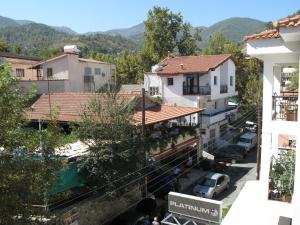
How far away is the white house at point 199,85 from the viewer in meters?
38.5

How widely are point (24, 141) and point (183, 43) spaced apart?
51973mm

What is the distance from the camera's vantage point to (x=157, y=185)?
86.0 ft

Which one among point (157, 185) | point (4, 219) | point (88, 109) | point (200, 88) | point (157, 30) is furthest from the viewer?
point (157, 30)

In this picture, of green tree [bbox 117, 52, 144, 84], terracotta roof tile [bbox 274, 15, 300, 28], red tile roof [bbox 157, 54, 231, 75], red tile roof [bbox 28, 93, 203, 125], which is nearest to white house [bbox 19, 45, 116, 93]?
red tile roof [bbox 157, 54, 231, 75]

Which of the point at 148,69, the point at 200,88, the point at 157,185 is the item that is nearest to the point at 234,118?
the point at 200,88

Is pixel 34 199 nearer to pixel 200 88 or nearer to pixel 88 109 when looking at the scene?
pixel 88 109

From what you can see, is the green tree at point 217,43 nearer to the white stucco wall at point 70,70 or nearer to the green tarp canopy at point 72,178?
the white stucco wall at point 70,70

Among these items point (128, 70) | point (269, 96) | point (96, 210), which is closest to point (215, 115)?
point (96, 210)

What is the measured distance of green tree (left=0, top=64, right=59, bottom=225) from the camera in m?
8.23

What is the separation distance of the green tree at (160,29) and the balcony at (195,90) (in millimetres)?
16599

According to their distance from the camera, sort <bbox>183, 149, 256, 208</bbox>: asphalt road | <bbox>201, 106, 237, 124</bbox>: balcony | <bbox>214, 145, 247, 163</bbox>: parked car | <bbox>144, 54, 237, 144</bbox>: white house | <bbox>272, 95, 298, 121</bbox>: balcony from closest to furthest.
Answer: <bbox>272, 95, 298, 121</bbox>: balcony, <bbox>183, 149, 256, 208</bbox>: asphalt road, <bbox>214, 145, 247, 163</bbox>: parked car, <bbox>201, 106, 237, 124</bbox>: balcony, <bbox>144, 54, 237, 144</bbox>: white house

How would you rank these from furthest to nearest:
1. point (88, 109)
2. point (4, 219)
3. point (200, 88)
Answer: point (200, 88)
point (88, 109)
point (4, 219)

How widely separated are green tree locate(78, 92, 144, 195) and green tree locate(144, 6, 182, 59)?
115 feet

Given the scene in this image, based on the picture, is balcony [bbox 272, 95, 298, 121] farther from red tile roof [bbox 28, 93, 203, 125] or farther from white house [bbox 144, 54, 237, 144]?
white house [bbox 144, 54, 237, 144]
